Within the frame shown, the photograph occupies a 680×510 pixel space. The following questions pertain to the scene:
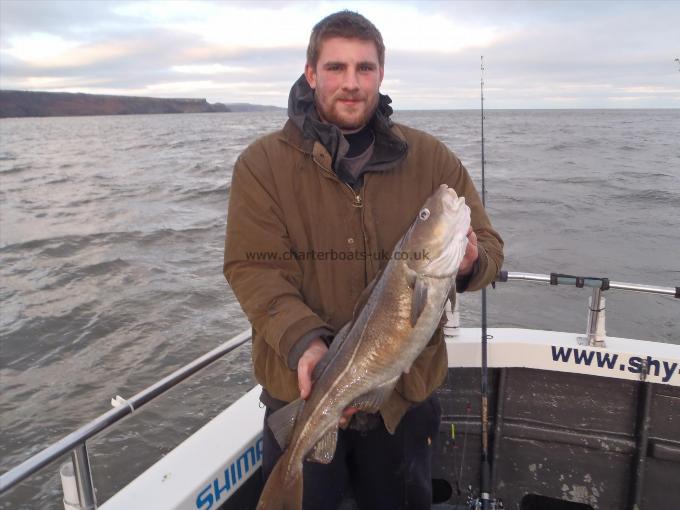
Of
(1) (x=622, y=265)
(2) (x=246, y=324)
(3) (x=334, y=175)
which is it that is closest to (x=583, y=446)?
(3) (x=334, y=175)

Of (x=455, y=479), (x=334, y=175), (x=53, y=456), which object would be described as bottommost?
(x=455, y=479)

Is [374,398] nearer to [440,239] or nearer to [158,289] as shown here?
[440,239]

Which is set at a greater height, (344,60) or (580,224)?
(344,60)

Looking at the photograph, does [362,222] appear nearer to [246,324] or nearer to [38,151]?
[246,324]

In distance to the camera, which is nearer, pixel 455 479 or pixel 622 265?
pixel 455 479

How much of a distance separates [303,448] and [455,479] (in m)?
1.97

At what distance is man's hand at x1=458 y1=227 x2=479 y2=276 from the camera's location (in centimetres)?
255

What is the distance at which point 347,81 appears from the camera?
2.60 meters

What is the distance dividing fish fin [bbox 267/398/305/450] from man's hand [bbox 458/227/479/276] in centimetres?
99

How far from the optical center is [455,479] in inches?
156

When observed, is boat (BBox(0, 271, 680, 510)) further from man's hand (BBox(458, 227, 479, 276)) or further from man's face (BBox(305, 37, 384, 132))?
man's face (BBox(305, 37, 384, 132))

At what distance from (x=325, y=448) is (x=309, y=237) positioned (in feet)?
3.21

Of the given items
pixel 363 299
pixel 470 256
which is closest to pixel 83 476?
pixel 363 299


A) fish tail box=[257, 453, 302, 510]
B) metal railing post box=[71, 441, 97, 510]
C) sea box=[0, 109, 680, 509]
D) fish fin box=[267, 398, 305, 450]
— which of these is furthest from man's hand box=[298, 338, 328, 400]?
sea box=[0, 109, 680, 509]
